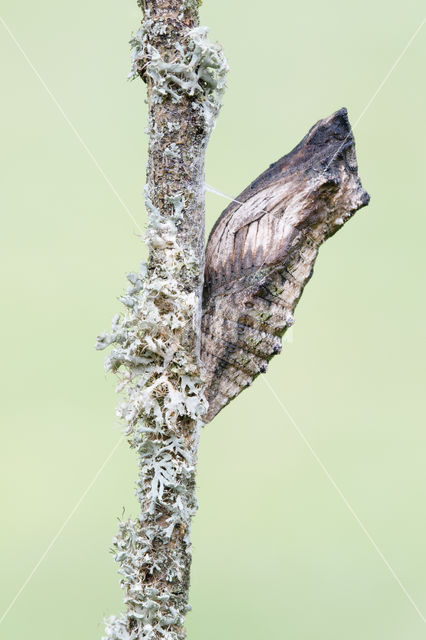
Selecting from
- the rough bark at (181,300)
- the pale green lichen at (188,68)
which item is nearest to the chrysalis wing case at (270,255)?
the rough bark at (181,300)

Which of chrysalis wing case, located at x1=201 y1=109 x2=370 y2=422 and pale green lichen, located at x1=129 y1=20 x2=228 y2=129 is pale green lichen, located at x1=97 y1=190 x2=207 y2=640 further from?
pale green lichen, located at x1=129 y1=20 x2=228 y2=129

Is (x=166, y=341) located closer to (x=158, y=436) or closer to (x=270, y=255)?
(x=158, y=436)

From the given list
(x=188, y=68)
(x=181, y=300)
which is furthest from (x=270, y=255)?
(x=188, y=68)

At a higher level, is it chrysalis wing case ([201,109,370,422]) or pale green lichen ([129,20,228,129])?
pale green lichen ([129,20,228,129])

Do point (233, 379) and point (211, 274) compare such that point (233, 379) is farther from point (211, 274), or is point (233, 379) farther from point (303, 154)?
point (303, 154)

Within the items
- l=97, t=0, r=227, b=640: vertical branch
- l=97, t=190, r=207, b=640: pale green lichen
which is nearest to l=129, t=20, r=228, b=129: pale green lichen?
l=97, t=0, r=227, b=640: vertical branch
